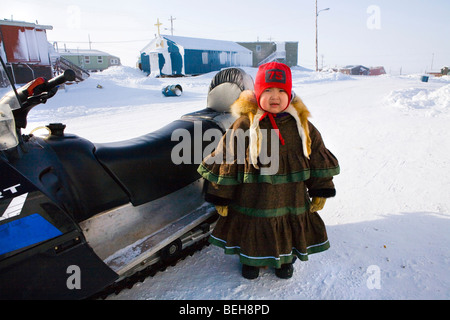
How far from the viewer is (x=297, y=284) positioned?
221 cm

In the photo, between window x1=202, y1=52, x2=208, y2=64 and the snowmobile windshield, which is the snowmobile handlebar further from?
window x1=202, y1=52, x2=208, y2=64

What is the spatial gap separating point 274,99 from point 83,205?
1.33 m

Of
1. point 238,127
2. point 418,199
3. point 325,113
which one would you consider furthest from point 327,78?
point 238,127

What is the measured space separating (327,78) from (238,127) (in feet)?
71.7

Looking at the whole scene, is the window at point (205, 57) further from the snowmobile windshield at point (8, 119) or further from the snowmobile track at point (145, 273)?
the snowmobile windshield at point (8, 119)

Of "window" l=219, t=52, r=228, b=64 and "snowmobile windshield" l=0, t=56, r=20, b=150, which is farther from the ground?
"window" l=219, t=52, r=228, b=64

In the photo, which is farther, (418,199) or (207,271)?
(418,199)

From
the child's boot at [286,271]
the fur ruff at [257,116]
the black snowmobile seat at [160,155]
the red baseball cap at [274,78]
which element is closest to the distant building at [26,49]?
the black snowmobile seat at [160,155]

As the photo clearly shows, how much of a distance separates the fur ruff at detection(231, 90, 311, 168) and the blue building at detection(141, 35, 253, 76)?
25.2m

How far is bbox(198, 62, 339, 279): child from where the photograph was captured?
2020 mm

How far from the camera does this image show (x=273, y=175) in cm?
202

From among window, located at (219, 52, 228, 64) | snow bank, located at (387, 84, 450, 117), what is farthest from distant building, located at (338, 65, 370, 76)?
snow bank, located at (387, 84, 450, 117)

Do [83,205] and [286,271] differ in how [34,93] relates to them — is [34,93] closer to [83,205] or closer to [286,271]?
[83,205]

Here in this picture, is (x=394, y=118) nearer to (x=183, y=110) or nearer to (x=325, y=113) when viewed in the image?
(x=325, y=113)
